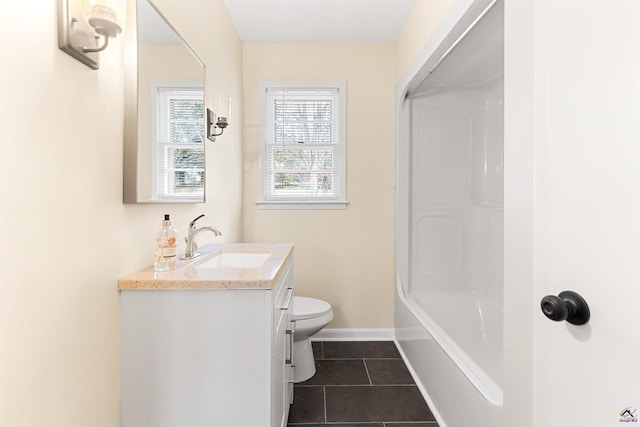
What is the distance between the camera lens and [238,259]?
179 cm

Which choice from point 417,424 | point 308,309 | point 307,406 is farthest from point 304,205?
point 417,424

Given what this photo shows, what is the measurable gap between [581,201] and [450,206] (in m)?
2.12

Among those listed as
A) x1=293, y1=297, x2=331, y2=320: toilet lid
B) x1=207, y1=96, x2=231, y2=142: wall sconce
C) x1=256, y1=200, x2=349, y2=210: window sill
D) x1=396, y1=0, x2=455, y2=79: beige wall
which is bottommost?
x1=293, y1=297, x2=331, y2=320: toilet lid

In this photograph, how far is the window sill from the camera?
111 inches

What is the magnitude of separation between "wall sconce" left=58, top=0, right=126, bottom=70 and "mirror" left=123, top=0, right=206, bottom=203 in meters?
0.25

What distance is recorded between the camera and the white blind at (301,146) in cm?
289

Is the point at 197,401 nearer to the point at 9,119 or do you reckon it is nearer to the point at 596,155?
the point at 9,119

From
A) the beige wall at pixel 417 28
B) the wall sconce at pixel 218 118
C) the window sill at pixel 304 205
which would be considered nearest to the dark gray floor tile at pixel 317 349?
the window sill at pixel 304 205

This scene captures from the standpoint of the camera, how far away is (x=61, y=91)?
0.90m

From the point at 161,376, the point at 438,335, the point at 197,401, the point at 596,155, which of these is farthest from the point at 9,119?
the point at 438,335

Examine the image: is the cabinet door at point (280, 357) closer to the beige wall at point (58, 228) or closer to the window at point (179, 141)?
the beige wall at point (58, 228)

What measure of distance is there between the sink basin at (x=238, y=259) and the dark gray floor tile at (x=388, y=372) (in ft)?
3.78

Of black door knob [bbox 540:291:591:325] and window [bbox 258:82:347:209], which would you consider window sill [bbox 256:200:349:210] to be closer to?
window [bbox 258:82:347:209]

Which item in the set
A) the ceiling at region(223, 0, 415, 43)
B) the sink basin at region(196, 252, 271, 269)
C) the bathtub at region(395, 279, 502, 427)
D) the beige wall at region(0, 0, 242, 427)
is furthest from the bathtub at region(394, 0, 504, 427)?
the beige wall at region(0, 0, 242, 427)
